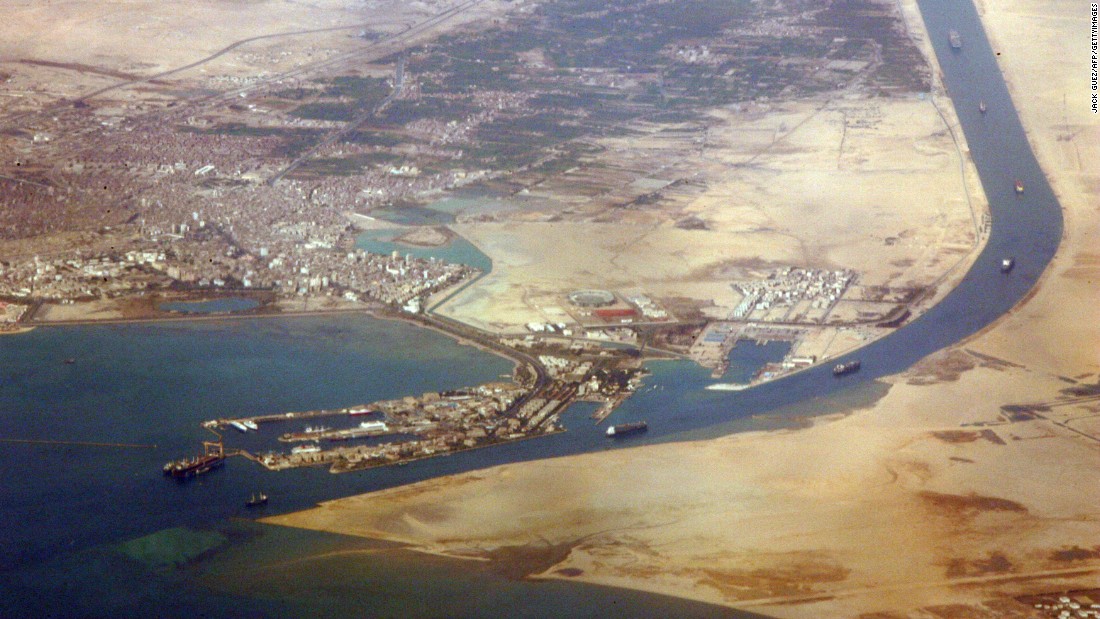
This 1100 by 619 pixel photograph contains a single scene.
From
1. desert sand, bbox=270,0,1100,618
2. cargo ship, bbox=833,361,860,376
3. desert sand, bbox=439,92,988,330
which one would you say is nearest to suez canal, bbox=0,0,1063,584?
cargo ship, bbox=833,361,860,376

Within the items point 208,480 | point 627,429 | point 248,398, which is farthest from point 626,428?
point 208,480

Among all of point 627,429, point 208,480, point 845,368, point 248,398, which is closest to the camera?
point 208,480

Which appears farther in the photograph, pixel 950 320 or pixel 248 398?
pixel 950 320

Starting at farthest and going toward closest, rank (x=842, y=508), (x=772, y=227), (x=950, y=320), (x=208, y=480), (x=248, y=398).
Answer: (x=772, y=227) → (x=950, y=320) → (x=248, y=398) → (x=208, y=480) → (x=842, y=508)

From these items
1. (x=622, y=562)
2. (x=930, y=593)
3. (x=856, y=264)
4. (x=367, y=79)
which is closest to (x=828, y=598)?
(x=930, y=593)

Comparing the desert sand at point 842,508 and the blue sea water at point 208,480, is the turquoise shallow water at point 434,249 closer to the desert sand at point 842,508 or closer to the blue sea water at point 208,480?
the blue sea water at point 208,480

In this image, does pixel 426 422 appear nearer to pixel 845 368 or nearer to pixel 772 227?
pixel 845 368

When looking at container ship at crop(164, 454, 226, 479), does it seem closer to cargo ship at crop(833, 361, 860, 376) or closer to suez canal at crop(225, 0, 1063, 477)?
suez canal at crop(225, 0, 1063, 477)
